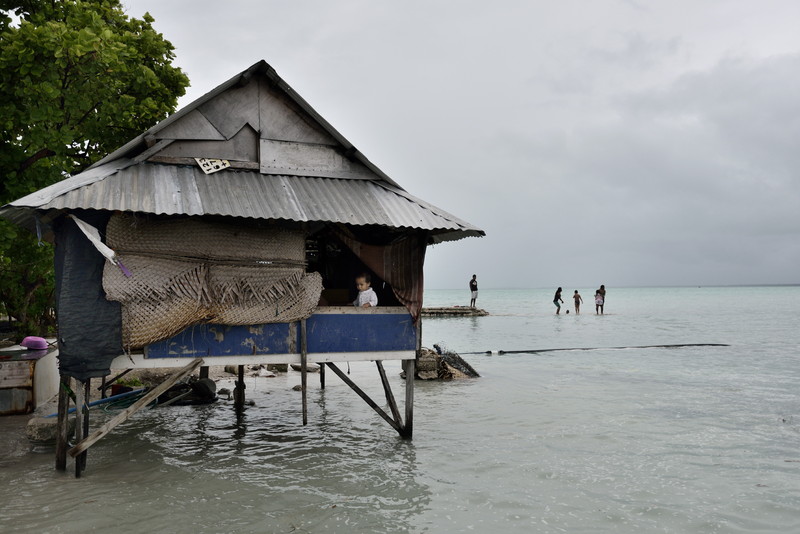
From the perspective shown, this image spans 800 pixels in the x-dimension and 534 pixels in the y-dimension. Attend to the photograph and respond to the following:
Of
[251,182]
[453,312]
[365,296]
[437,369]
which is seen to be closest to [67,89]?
[251,182]

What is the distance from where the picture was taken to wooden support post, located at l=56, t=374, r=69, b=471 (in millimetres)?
8484

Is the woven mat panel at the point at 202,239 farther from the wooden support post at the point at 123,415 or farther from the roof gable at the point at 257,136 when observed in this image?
the wooden support post at the point at 123,415

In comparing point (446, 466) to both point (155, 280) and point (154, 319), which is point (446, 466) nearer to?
point (154, 319)

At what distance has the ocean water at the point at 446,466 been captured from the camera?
7.44 meters

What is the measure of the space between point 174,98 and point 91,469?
885 centimetres

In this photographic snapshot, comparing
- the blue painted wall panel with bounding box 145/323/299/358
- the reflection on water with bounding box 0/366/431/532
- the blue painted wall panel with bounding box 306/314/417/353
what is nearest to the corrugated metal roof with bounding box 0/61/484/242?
the blue painted wall panel with bounding box 306/314/417/353

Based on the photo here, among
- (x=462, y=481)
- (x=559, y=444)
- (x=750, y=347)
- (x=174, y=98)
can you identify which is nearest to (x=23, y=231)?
(x=174, y=98)

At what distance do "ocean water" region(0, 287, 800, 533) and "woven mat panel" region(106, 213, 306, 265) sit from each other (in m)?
3.03

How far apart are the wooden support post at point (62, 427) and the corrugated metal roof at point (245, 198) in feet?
7.68

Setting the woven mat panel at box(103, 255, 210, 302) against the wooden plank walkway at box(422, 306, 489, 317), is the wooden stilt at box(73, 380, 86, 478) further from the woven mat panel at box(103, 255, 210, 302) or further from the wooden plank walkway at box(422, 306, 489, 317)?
the wooden plank walkway at box(422, 306, 489, 317)

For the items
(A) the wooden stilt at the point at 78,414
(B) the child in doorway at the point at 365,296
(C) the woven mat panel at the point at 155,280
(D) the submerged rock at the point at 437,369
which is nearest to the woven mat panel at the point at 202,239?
(C) the woven mat panel at the point at 155,280

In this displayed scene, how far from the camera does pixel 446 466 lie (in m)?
9.54

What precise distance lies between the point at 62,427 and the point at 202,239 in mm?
3060

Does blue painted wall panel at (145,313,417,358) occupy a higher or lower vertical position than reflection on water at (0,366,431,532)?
higher
